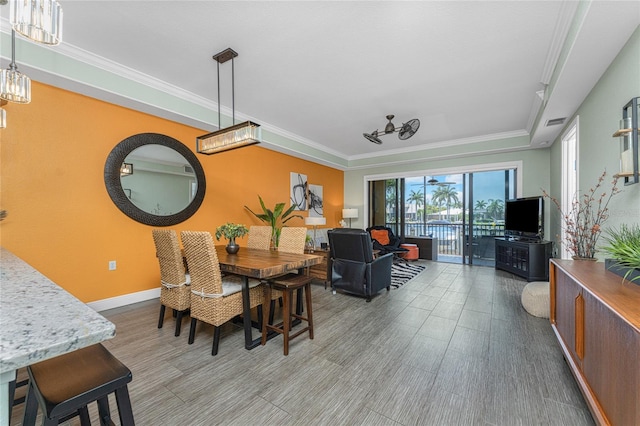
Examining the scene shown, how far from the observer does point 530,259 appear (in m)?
4.39

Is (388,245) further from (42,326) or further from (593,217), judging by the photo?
(42,326)

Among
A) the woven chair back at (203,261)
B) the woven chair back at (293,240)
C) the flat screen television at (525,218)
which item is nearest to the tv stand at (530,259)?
the flat screen television at (525,218)

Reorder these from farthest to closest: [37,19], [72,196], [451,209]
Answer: [451,209]
[72,196]
[37,19]

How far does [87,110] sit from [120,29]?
4.02 feet

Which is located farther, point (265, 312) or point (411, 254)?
point (411, 254)

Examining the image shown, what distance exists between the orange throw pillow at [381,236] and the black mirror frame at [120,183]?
13.1 feet

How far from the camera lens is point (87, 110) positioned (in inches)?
121

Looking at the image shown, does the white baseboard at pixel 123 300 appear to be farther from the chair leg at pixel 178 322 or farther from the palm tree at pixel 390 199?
the palm tree at pixel 390 199

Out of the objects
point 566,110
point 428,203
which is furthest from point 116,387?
point 428,203

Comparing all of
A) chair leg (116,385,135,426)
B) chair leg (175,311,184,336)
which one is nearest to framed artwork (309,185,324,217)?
chair leg (175,311,184,336)

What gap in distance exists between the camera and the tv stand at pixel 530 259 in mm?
4363

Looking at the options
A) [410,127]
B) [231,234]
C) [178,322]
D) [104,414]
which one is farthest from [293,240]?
[410,127]

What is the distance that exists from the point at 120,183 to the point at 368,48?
3.29 meters

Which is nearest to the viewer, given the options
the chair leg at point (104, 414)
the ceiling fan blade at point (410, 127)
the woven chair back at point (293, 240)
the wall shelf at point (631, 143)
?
the chair leg at point (104, 414)
